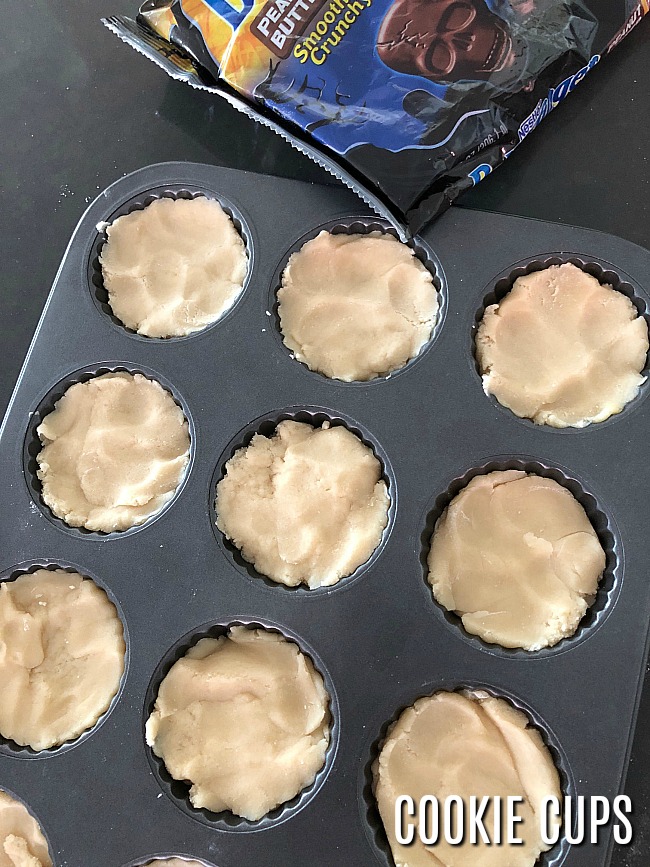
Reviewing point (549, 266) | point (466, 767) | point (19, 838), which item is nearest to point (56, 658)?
point (19, 838)

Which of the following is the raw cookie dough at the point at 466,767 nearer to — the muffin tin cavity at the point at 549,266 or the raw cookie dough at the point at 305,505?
the raw cookie dough at the point at 305,505

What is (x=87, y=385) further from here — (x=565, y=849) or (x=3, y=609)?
(x=565, y=849)

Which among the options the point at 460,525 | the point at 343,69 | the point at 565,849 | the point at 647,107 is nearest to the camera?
the point at 565,849

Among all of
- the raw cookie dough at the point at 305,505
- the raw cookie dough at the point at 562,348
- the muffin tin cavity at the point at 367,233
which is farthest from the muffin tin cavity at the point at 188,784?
the raw cookie dough at the point at 562,348

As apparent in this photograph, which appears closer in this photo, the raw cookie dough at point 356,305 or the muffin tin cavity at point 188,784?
the muffin tin cavity at point 188,784

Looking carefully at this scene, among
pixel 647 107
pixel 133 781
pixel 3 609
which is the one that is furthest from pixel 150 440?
pixel 647 107

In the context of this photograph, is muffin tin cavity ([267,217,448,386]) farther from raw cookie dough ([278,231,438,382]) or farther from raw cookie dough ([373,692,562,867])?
raw cookie dough ([373,692,562,867])

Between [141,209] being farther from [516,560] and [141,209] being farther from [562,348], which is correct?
[516,560]
